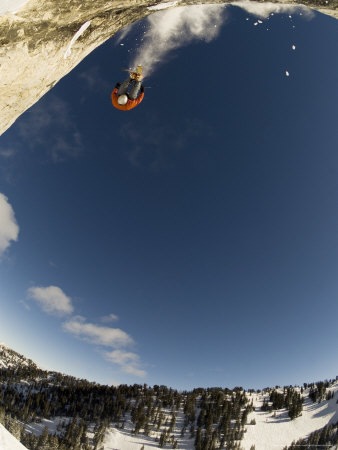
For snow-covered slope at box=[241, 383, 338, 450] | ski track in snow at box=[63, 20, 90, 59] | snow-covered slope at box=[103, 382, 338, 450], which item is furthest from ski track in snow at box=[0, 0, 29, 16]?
snow-covered slope at box=[241, 383, 338, 450]

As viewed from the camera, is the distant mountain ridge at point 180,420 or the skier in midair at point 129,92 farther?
the distant mountain ridge at point 180,420

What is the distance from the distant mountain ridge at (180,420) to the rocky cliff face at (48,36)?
5995cm

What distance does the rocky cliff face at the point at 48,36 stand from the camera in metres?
7.08

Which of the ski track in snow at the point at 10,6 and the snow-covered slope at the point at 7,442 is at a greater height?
the ski track in snow at the point at 10,6

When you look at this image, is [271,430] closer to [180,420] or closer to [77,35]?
[180,420]

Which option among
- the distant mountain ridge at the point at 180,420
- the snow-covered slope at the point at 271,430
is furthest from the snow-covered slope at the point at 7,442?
the snow-covered slope at the point at 271,430

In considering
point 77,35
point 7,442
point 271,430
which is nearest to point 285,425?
point 271,430

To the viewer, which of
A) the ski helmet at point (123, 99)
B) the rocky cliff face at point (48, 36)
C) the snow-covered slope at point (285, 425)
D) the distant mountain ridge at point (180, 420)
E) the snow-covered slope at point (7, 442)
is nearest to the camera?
the snow-covered slope at point (7, 442)

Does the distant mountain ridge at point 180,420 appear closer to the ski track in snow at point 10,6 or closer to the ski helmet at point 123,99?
the ski helmet at point 123,99

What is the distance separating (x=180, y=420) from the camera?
72.0 meters

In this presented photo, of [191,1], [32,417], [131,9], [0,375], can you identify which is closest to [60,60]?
[131,9]

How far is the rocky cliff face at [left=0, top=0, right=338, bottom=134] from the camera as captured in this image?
279 inches

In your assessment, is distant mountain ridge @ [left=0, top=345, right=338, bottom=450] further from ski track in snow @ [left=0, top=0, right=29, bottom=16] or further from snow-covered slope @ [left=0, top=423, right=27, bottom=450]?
ski track in snow @ [left=0, top=0, right=29, bottom=16]

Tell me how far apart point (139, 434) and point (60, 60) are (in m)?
94.3
